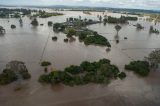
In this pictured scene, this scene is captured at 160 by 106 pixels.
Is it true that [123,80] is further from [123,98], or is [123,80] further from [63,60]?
[63,60]

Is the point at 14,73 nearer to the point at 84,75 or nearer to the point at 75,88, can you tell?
the point at 75,88

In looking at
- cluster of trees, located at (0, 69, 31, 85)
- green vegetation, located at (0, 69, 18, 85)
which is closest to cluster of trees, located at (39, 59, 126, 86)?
cluster of trees, located at (0, 69, 31, 85)

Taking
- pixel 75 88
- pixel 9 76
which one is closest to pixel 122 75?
pixel 75 88

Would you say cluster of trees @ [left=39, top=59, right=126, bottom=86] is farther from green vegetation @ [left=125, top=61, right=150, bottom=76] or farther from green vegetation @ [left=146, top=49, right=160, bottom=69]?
green vegetation @ [left=146, top=49, right=160, bottom=69]

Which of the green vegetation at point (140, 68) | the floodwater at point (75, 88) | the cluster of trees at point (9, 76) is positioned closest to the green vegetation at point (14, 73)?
the cluster of trees at point (9, 76)

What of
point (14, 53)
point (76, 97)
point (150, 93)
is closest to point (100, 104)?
point (76, 97)

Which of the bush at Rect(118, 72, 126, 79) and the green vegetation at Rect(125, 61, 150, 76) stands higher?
the green vegetation at Rect(125, 61, 150, 76)

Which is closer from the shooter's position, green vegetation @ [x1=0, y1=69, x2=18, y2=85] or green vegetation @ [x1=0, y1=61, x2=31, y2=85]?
green vegetation @ [x1=0, y1=61, x2=31, y2=85]

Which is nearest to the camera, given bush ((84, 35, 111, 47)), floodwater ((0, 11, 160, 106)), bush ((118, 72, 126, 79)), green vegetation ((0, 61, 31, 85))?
floodwater ((0, 11, 160, 106))
